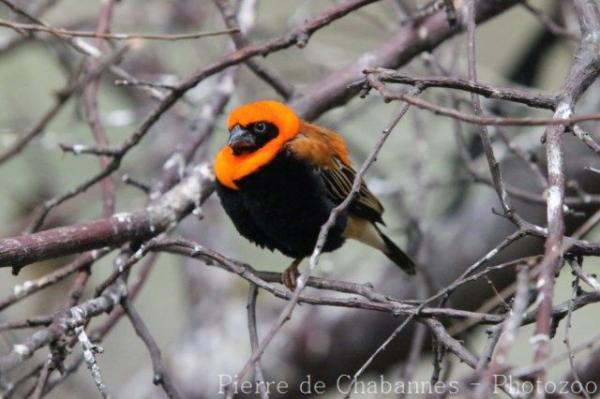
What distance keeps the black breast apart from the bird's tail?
54 centimetres

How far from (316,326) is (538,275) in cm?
325

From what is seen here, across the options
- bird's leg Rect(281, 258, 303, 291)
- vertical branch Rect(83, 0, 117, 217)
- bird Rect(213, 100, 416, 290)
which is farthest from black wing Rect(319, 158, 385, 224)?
vertical branch Rect(83, 0, 117, 217)

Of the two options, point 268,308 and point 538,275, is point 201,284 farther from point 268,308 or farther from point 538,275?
point 538,275

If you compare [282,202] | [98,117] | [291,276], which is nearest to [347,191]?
[282,202]

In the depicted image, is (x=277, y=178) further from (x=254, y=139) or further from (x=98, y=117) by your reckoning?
(x=98, y=117)

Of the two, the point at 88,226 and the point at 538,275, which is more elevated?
the point at 88,226

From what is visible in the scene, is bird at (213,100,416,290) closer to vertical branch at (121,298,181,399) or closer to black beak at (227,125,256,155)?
black beak at (227,125,256,155)

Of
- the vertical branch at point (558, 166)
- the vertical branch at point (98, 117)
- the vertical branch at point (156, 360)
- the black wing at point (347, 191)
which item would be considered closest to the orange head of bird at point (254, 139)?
the black wing at point (347, 191)

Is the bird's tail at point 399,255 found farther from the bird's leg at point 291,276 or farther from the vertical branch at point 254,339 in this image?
the vertical branch at point 254,339

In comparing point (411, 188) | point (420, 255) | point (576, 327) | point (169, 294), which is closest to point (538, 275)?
point (420, 255)

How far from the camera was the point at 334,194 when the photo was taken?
138 inches

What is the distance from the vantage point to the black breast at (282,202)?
3.37 meters

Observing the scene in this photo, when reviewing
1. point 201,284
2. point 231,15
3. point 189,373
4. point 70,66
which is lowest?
point 189,373

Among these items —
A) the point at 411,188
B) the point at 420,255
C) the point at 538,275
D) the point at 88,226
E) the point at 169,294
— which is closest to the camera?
the point at 538,275
